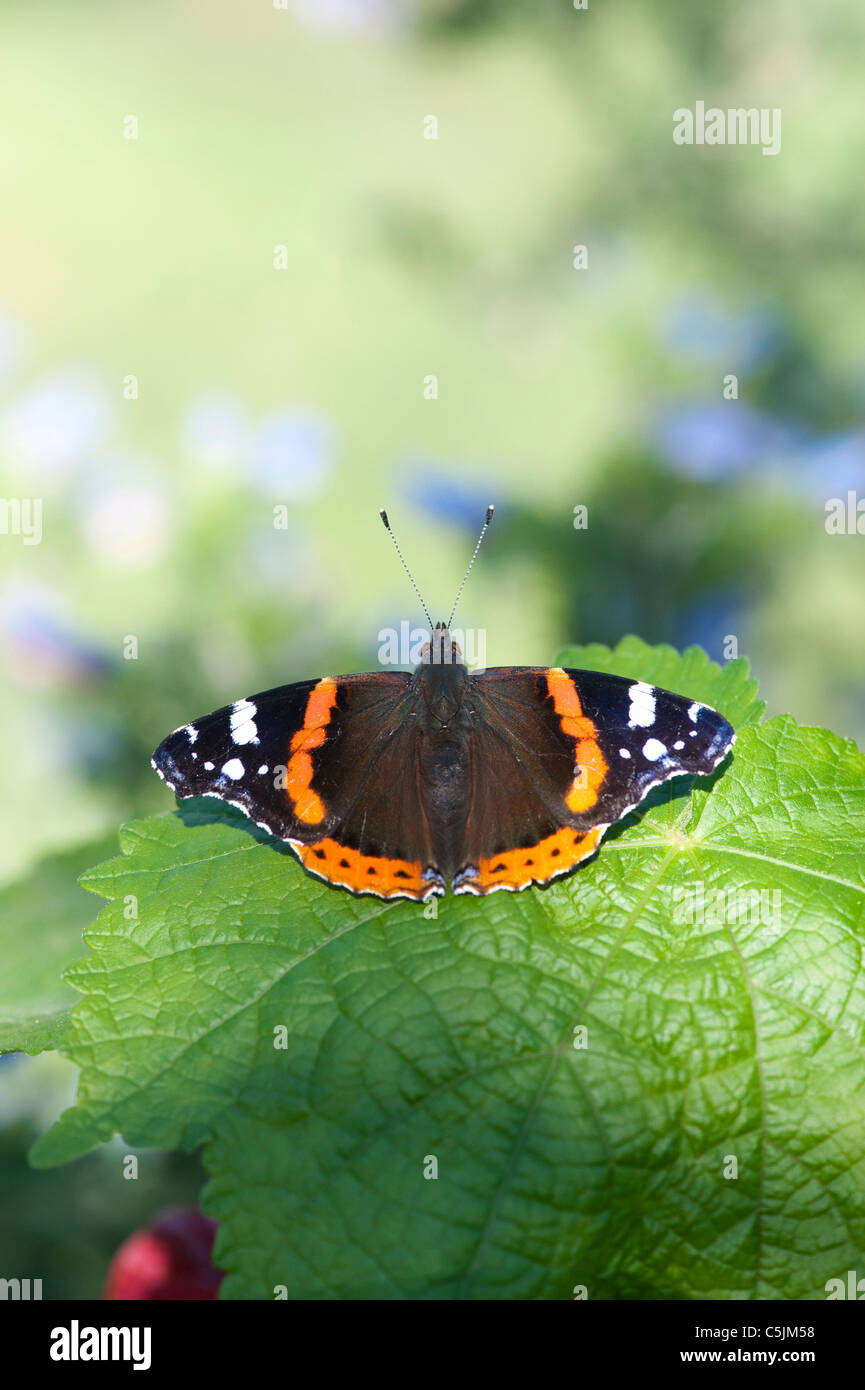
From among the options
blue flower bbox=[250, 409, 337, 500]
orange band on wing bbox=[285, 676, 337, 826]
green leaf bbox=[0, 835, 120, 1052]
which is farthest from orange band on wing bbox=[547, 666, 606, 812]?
blue flower bbox=[250, 409, 337, 500]

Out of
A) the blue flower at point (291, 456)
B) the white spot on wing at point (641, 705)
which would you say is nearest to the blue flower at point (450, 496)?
the blue flower at point (291, 456)

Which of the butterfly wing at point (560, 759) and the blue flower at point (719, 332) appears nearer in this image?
the butterfly wing at point (560, 759)

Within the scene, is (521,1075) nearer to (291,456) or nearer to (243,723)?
(243,723)

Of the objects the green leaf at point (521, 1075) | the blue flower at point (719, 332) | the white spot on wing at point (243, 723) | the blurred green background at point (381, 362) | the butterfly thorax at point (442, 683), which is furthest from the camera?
the blue flower at point (719, 332)

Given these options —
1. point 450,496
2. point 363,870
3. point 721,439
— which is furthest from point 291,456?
point 363,870

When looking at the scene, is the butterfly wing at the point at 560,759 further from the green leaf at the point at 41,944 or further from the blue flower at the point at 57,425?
the blue flower at the point at 57,425

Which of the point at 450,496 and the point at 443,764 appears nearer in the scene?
the point at 443,764
